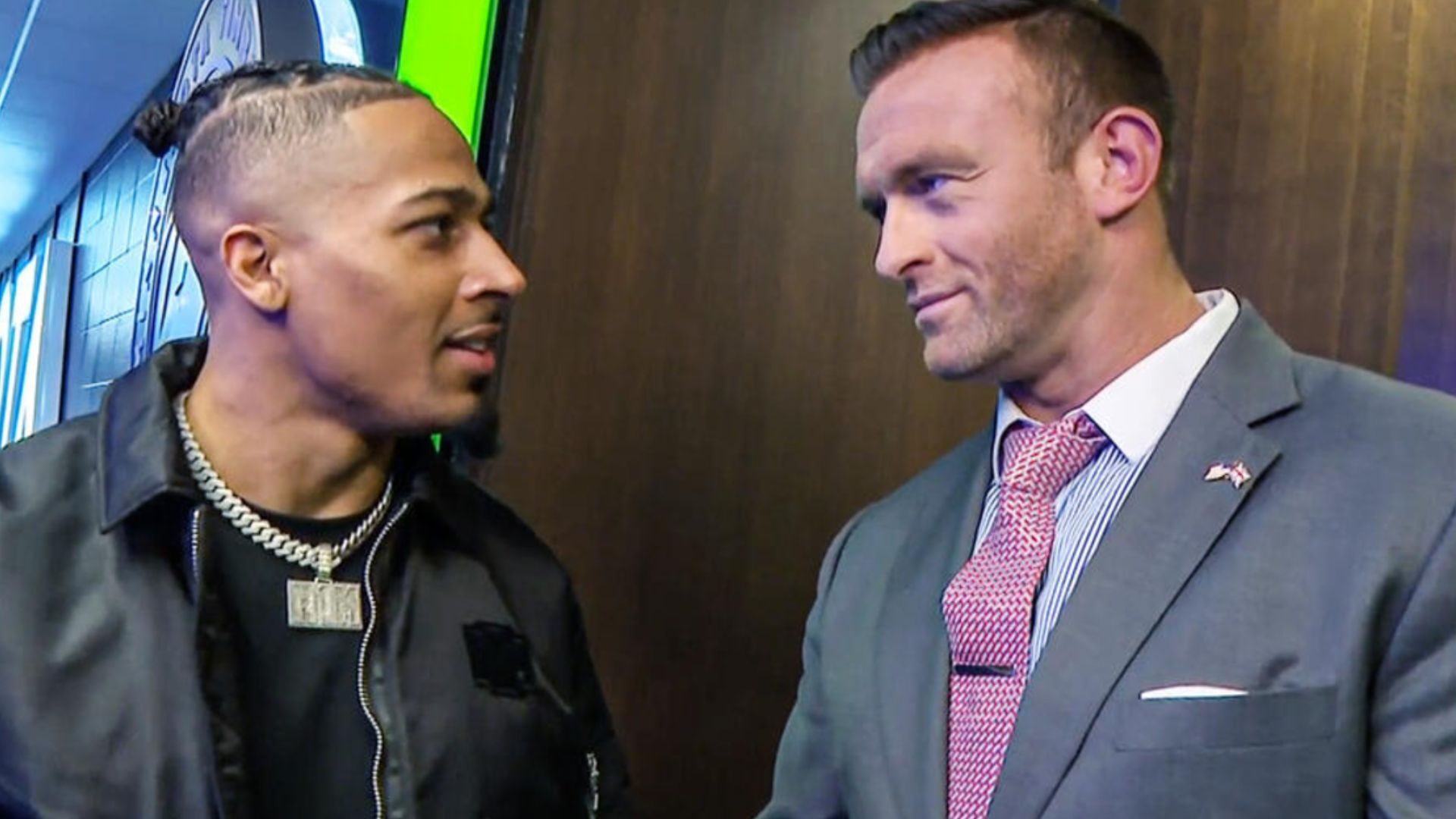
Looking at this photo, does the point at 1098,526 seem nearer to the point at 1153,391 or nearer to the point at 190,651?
the point at 1153,391

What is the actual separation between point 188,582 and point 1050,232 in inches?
33.6

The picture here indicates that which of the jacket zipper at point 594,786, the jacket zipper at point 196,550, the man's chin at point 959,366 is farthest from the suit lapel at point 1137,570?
the jacket zipper at point 196,550

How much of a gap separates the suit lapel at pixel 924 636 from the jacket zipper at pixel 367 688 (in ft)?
1.50

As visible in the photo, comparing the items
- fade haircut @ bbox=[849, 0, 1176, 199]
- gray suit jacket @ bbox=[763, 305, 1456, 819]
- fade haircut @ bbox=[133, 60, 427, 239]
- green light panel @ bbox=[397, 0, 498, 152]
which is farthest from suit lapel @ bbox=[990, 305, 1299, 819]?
green light panel @ bbox=[397, 0, 498, 152]

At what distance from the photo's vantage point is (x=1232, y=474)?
117 centimetres

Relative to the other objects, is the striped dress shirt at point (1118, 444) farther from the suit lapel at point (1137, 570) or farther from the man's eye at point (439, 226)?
the man's eye at point (439, 226)

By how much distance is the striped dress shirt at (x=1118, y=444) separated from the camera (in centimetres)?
122

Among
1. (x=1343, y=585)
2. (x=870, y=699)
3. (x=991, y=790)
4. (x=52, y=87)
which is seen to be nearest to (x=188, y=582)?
(x=870, y=699)

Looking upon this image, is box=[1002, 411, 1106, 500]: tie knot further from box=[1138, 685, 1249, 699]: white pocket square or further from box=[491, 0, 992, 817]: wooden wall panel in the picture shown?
box=[491, 0, 992, 817]: wooden wall panel

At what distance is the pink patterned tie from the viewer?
3.91 ft

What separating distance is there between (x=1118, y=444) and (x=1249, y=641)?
23cm

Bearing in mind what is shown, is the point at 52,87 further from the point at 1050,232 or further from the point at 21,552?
the point at 1050,232

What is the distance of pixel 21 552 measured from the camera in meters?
1.21

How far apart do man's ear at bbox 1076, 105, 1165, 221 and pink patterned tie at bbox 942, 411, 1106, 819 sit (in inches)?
8.7
